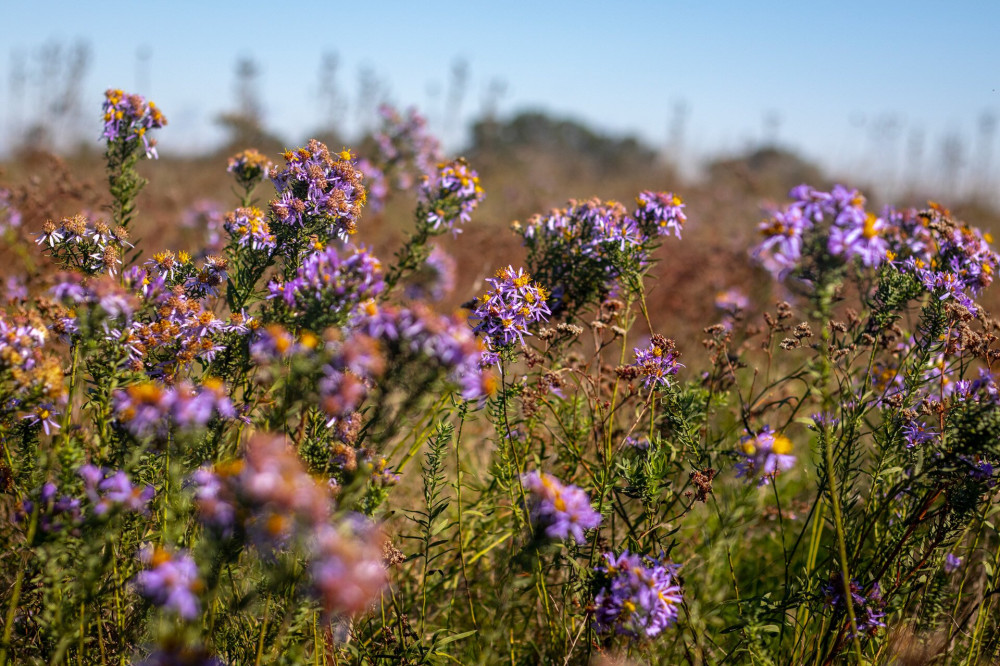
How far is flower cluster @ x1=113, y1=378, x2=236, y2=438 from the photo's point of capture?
137 centimetres

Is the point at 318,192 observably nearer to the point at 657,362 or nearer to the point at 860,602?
the point at 657,362

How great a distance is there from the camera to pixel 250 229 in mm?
2049

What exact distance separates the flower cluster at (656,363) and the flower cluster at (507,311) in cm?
39

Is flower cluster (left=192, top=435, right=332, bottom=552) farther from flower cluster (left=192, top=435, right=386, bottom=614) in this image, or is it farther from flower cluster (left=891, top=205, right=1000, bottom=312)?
flower cluster (left=891, top=205, right=1000, bottom=312)

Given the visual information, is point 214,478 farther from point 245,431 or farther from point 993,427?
point 993,427

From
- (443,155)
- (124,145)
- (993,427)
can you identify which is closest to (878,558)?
(993,427)

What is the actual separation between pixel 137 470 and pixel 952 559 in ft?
9.40

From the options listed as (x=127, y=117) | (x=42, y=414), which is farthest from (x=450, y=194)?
(x=42, y=414)

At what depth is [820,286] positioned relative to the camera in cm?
278

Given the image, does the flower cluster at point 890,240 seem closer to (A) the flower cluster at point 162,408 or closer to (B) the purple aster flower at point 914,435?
(B) the purple aster flower at point 914,435

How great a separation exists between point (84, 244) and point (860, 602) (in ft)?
8.71

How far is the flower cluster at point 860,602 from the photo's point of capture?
1.95 meters

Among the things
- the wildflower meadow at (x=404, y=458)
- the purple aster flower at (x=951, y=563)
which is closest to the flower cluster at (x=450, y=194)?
the wildflower meadow at (x=404, y=458)

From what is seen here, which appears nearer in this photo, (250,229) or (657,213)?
(250,229)
